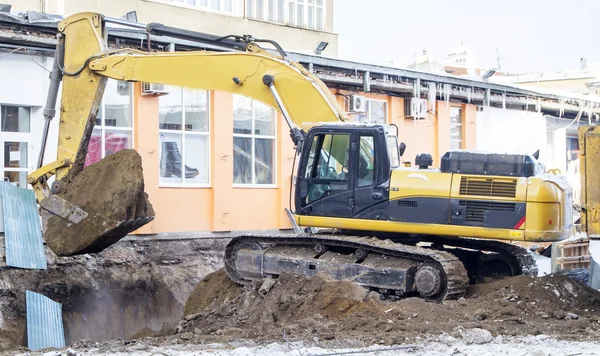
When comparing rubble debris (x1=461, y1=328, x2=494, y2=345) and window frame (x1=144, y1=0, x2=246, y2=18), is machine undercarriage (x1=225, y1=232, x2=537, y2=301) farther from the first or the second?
window frame (x1=144, y1=0, x2=246, y2=18)

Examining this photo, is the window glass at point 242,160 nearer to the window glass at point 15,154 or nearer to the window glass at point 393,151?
the window glass at point 15,154

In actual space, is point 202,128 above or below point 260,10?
below

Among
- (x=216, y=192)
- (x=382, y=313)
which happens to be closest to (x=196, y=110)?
(x=216, y=192)

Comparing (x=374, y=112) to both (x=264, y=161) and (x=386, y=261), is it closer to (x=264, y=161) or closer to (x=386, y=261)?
(x=264, y=161)

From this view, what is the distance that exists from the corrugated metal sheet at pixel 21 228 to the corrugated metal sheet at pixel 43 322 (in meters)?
1.03

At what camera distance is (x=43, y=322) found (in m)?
13.1

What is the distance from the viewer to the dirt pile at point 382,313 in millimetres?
9398

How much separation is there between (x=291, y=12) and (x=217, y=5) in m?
3.06

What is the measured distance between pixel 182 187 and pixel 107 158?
6.58 meters

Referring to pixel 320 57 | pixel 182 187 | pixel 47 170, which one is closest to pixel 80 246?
pixel 47 170

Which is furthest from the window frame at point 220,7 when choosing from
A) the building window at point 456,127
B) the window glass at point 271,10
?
the building window at point 456,127

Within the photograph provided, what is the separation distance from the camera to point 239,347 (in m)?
8.62

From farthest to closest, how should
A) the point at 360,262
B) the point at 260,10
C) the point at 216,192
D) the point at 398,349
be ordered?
the point at 260,10, the point at 216,192, the point at 360,262, the point at 398,349

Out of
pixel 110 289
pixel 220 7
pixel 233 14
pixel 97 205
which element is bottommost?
pixel 110 289
